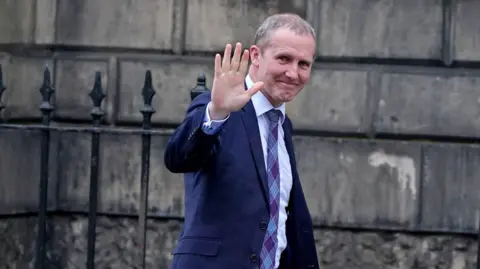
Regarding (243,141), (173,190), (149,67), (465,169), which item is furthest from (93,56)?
(243,141)

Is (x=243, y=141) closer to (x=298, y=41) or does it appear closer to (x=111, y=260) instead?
(x=298, y=41)

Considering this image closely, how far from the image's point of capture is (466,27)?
18.5 ft

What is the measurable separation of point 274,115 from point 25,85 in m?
3.02

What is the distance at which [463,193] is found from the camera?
5566 millimetres

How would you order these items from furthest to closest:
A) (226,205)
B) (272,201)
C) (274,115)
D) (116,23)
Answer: (116,23)
(274,115)
(272,201)
(226,205)

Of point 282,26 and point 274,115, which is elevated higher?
point 282,26

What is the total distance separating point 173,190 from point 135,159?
30 cm

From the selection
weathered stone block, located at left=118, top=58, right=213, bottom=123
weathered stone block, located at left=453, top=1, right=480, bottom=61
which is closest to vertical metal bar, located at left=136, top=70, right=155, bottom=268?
weathered stone block, located at left=118, top=58, right=213, bottom=123

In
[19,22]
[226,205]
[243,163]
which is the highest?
[19,22]

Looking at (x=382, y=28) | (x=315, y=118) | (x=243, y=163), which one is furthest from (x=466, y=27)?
(x=243, y=163)

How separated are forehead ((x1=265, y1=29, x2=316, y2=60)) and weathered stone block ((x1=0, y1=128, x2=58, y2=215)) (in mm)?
2768

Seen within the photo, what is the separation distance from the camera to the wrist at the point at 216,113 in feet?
9.68

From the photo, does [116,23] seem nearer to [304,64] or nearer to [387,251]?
[387,251]

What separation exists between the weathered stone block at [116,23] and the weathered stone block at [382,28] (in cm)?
98
